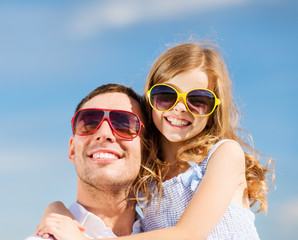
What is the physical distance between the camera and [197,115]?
4.42 meters

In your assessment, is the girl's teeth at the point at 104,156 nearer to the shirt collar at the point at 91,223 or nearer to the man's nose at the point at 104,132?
A: the man's nose at the point at 104,132

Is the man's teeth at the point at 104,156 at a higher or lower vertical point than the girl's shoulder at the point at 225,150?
higher

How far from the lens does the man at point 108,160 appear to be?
177 inches

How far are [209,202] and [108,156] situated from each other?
4.04 ft

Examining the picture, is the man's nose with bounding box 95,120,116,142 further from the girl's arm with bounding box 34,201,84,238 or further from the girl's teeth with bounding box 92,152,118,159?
the girl's arm with bounding box 34,201,84,238

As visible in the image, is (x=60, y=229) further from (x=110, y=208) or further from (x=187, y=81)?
(x=187, y=81)

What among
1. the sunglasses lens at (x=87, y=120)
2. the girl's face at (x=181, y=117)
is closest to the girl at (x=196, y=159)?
the girl's face at (x=181, y=117)

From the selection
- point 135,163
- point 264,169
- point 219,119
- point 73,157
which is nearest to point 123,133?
point 135,163

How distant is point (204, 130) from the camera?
4715mm

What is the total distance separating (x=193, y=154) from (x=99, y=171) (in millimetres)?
1013

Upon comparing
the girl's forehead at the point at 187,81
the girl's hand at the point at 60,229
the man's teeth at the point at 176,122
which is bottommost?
the girl's hand at the point at 60,229

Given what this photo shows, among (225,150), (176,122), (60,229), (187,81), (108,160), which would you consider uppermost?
(187,81)

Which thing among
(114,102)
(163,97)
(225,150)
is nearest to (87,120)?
(114,102)

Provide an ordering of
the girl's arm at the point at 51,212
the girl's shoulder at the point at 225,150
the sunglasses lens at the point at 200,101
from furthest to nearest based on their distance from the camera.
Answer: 1. the sunglasses lens at the point at 200,101
2. the girl's shoulder at the point at 225,150
3. the girl's arm at the point at 51,212
